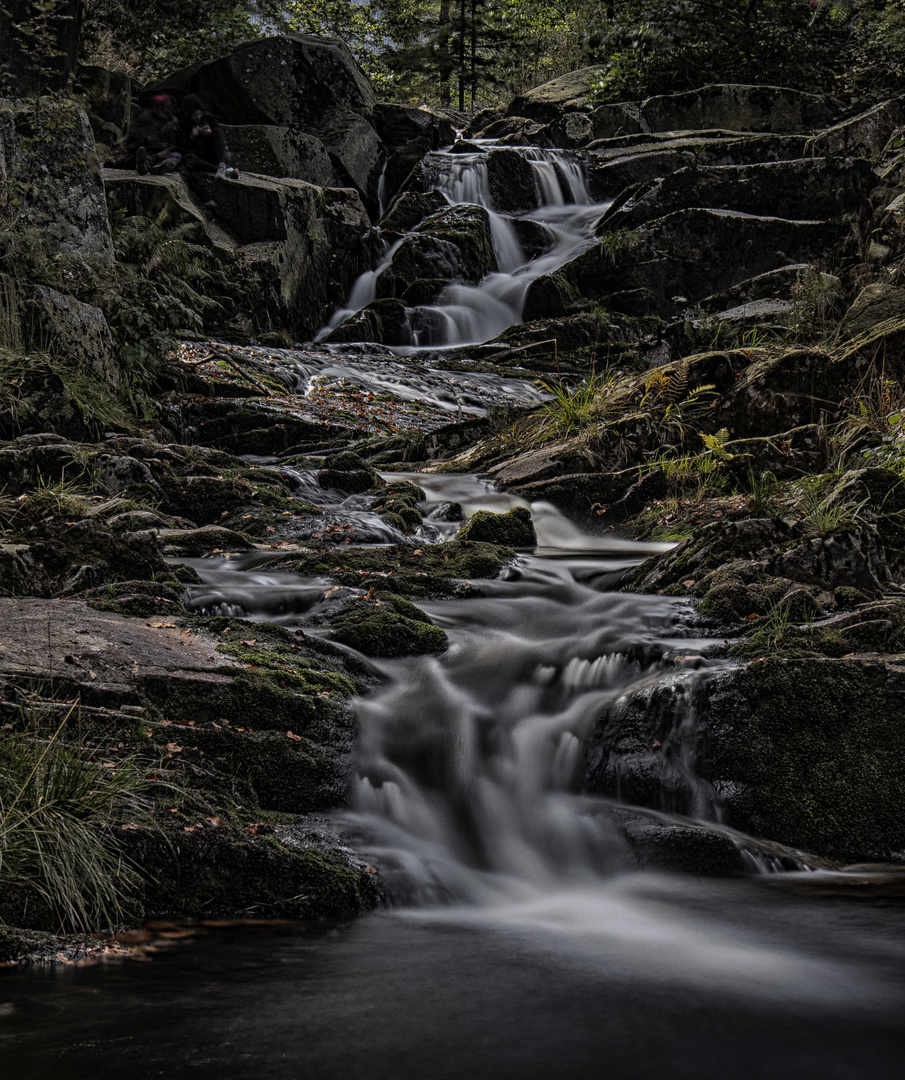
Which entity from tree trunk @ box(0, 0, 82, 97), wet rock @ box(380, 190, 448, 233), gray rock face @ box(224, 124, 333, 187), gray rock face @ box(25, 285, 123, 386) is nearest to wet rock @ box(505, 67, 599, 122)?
wet rock @ box(380, 190, 448, 233)

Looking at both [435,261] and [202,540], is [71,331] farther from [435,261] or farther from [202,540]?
[435,261]

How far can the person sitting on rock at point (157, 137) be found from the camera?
51.2 ft

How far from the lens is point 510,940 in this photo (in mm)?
3344

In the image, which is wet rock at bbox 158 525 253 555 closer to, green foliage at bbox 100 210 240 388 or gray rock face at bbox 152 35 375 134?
green foliage at bbox 100 210 240 388

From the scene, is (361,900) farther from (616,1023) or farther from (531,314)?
(531,314)

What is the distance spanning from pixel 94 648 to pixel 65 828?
1.28 meters

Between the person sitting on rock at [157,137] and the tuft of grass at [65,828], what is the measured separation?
573 inches

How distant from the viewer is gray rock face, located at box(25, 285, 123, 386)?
8586 millimetres

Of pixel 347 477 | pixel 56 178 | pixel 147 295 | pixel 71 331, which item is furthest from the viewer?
pixel 147 295

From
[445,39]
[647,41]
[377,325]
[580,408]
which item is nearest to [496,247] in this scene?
[377,325]

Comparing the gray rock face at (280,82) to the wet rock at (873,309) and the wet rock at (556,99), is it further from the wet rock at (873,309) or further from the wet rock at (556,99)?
the wet rock at (873,309)

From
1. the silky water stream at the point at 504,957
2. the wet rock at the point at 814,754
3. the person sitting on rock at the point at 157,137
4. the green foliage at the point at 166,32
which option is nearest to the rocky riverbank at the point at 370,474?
the wet rock at the point at 814,754

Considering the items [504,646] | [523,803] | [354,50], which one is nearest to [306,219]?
[504,646]

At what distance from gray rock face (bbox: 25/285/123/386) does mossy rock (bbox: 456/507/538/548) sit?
413 centimetres
